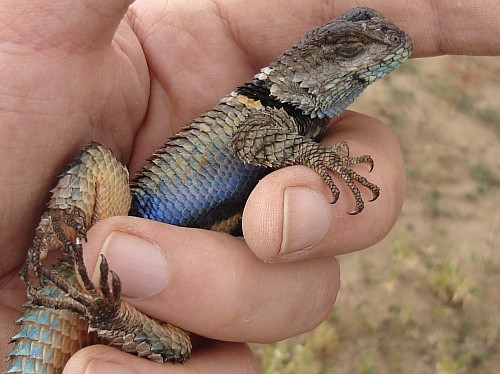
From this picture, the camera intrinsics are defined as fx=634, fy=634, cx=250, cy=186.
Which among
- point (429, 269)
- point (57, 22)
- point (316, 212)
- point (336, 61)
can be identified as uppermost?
point (57, 22)

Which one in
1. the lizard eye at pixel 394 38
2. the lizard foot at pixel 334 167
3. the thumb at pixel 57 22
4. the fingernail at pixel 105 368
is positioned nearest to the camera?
the fingernail at pixel 105 368

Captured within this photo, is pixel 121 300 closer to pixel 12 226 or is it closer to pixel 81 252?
pixel 81 252

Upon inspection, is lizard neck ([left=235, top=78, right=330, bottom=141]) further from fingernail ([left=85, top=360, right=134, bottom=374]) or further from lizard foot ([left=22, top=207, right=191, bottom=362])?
fingernail ([left=85, top=360, right=134, bottom=374])

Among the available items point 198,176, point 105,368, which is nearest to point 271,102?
point 198,176

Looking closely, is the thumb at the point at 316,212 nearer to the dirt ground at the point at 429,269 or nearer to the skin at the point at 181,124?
the skin at the point at 181,124

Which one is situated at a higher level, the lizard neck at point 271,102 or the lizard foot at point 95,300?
the lizard neck at point 271,102

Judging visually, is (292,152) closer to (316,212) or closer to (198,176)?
(316,212)

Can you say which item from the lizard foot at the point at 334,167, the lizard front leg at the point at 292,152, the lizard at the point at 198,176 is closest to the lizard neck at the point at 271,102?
the lizard at the point at 198,176
